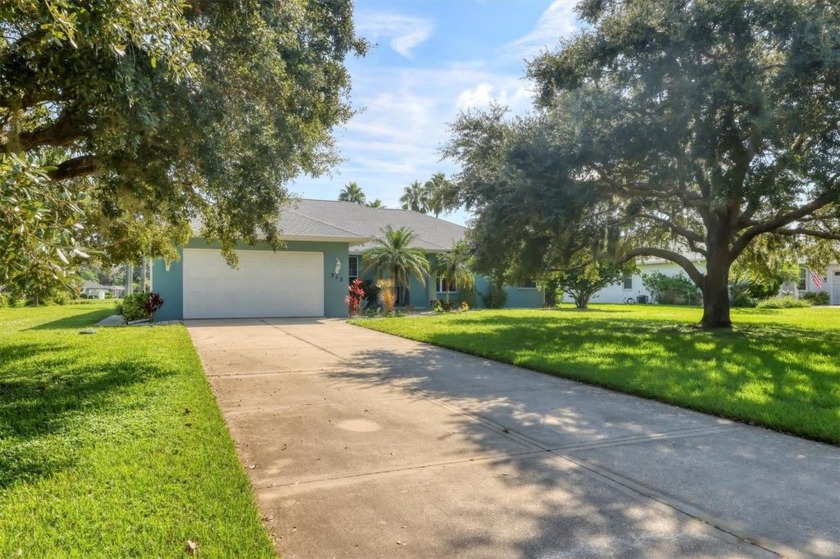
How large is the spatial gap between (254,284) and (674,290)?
23.1 metres

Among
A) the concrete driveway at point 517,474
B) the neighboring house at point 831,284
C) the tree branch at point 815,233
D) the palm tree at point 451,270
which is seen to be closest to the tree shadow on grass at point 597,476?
the concrete driveway at point 517,474

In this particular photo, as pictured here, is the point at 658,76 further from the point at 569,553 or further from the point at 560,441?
the point at 569,553

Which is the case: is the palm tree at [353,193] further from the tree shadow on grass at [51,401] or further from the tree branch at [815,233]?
the tree shadow on grass at [51,401]

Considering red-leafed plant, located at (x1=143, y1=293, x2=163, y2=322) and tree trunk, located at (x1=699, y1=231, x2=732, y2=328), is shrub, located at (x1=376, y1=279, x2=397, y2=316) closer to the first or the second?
red-leafed plant, located at (x1=143, y1=293, x2=163, y2=322)

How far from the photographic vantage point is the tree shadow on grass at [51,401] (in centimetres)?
411

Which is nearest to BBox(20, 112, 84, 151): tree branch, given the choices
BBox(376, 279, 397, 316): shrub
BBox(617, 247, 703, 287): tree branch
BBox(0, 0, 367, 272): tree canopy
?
BBox(0, 0, 367, 272): tree canopy

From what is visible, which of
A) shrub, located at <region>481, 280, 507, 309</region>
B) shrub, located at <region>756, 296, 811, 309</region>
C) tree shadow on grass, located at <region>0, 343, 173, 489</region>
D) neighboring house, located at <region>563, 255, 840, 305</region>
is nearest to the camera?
tree shadow on grass, located at <region>0, 343, 173, 489</region>

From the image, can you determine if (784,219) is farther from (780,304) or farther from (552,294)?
(780,304)

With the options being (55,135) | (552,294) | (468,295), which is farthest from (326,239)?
(55,135)

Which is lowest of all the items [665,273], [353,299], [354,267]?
[353,299]

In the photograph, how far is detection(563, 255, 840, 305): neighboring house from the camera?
30922 millimetres

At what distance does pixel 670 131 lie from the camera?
1027cm

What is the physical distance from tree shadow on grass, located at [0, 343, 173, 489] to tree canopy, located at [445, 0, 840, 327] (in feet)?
26.1

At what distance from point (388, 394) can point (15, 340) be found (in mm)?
9374
